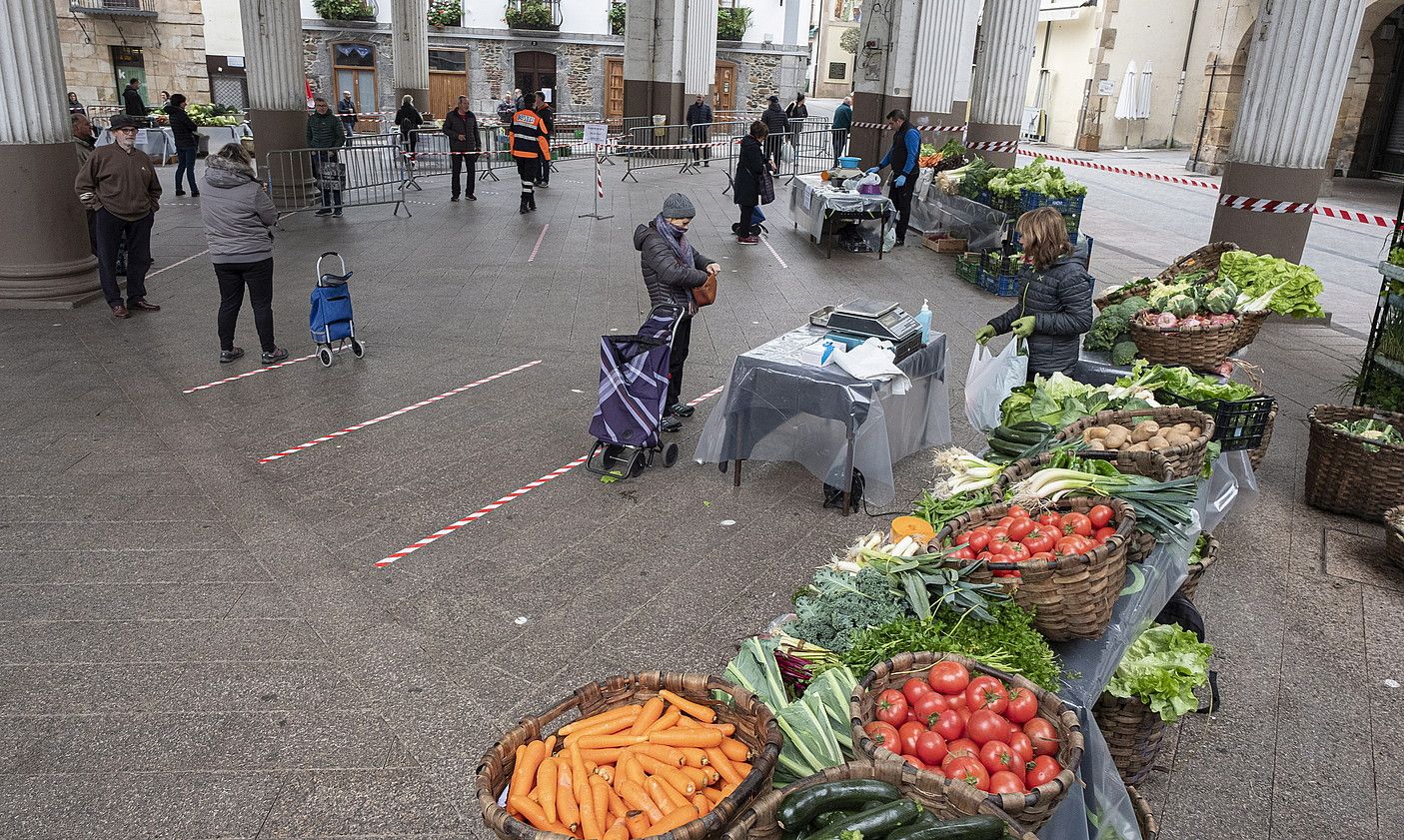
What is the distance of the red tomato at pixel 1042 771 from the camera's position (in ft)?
9.51

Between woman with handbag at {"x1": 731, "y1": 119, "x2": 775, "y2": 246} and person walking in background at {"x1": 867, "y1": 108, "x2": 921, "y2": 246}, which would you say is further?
woman with handbag at {"x1": 731, "y1": 119, "x2": 775, "y2": 246}

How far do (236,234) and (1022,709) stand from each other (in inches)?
305

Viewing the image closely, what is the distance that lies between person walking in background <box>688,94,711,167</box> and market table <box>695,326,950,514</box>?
771 inches

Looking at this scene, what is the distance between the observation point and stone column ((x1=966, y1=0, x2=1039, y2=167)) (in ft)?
52.3

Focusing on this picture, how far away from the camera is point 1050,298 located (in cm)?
646

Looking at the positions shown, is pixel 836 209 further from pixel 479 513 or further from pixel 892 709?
pixel 892 709

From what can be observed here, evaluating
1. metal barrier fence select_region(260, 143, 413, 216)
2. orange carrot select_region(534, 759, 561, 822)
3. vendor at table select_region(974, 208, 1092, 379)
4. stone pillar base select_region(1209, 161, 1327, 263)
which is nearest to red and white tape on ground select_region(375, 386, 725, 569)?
orange carrot select_region(534, 759, 561, 822)

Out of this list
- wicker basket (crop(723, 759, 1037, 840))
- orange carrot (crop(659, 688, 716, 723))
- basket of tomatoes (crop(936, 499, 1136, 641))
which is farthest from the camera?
basket of tomatoes (crop(936, 499, 1136, 641))

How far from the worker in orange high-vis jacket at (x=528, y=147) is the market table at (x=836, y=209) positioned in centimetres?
523

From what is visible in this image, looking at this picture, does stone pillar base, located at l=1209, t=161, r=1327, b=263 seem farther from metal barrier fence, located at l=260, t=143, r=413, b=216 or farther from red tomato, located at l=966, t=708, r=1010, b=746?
metal barrier fence, located at l=260, t=143, r=413, b=216

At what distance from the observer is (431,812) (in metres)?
3.77

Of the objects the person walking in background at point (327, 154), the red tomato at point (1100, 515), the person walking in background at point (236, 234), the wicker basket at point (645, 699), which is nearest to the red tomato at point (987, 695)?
the wicker basket at point (645, 699)

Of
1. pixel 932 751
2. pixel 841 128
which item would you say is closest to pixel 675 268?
pixel 932 751

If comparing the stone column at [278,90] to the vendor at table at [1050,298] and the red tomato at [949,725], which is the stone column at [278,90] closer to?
the vendor at table at [1050,298]
